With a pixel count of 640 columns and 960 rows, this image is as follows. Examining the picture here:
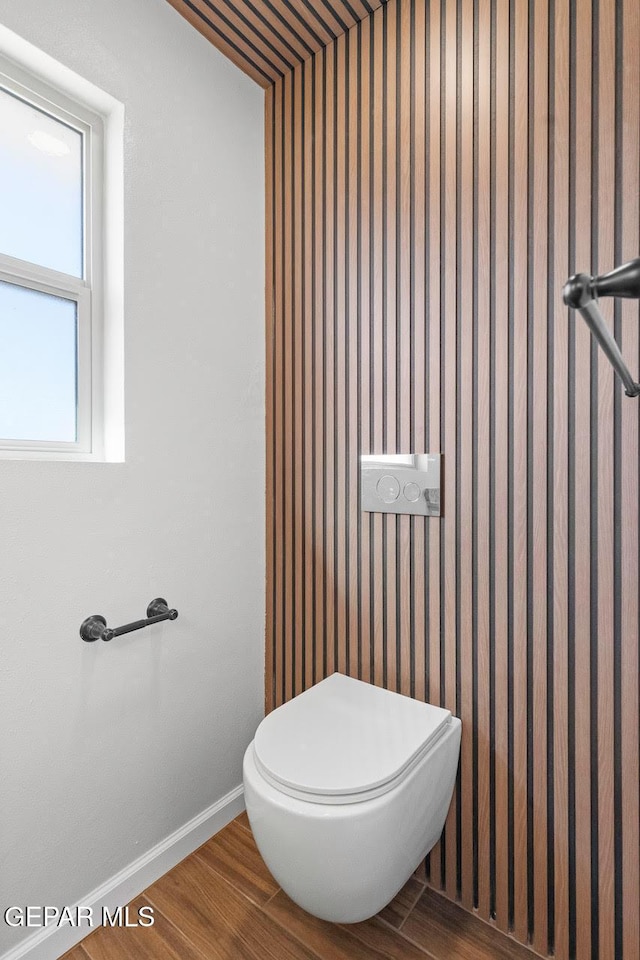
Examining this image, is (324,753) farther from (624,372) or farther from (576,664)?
(624,372)

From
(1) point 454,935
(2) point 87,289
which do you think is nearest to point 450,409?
(2) point 87,289

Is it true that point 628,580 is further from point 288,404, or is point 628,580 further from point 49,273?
point 49,273

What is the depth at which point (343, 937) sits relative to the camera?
1202mm

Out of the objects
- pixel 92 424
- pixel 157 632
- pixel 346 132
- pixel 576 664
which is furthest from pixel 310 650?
pixel 346 132

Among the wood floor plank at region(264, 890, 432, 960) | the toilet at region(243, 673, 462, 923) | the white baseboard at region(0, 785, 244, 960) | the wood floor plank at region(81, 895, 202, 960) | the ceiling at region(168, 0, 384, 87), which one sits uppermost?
the ceiling at region(168, 0, 384, 87)

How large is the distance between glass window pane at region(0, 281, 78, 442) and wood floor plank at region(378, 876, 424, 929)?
1514 mm

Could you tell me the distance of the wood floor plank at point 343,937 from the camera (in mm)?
1160

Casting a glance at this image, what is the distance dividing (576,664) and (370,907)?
68 cm

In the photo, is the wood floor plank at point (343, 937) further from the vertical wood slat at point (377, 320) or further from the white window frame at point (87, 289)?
the white window frame at point (87, 289)

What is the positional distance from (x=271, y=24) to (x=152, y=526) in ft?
5.05

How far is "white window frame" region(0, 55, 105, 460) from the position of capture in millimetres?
1265

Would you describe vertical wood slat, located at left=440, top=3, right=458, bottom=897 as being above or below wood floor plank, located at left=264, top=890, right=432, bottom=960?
above

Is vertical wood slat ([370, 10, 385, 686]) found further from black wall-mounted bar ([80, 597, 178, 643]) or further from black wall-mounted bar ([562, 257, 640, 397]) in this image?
black wall-mounted bar ([562, 257, 640, 397])

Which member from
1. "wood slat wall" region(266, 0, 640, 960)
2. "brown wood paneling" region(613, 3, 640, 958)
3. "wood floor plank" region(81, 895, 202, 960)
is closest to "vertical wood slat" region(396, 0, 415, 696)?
"wood slat wall" region(266, 0, 640, 960)
